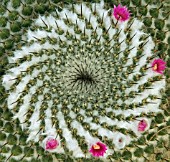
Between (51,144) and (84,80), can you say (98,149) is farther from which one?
(84,80)

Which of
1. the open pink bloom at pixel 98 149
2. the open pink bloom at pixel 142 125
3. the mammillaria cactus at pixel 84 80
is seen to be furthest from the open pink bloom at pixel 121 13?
the open pink bloom at pixel 98 149

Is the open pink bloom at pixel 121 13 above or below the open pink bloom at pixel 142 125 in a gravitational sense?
above

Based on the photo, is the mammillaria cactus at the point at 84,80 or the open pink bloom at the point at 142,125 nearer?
the mammillaria cactus at the point at 84,80

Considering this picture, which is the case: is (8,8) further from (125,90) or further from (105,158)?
(105,158)

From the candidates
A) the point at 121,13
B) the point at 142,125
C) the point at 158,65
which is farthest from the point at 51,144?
the point at 121,13

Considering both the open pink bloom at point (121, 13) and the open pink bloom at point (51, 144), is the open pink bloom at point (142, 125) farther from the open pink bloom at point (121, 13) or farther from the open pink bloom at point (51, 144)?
the open pink bloom at point (121, 13)

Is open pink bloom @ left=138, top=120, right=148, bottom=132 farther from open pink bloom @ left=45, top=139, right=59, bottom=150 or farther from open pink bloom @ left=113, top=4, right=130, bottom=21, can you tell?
open pink bloom @ left=113, top=4, right=130, bottom=21

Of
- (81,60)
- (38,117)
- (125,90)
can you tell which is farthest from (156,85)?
(38,117)
